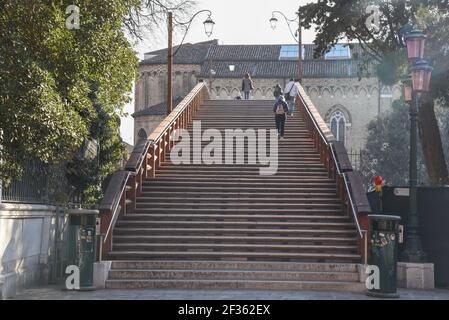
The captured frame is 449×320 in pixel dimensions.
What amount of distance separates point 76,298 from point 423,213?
7247 mm

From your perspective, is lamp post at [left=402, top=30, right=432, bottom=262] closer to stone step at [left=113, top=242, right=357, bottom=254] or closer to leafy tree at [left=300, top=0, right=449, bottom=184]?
stone step at [left=113, top=242, right=357, bottom=254]

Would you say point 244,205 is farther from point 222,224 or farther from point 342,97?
point 342,97

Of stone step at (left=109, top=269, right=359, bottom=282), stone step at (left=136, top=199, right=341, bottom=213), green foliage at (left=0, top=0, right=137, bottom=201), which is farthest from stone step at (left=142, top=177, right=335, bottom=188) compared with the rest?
green foliage at (left=0, top=0, right=137, bottom=201)

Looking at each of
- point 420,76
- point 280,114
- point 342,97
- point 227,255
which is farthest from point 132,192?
point 342,97

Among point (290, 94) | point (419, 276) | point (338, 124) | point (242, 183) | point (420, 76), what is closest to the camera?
point (419, 276)

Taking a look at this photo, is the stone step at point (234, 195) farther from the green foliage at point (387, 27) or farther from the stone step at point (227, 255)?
the green foliage at point (387, 27)

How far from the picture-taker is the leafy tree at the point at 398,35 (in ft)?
64.8

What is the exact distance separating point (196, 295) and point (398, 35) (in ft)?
40.0

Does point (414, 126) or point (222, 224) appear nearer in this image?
point (414, 126)

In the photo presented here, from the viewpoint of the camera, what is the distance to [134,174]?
54.4 ft

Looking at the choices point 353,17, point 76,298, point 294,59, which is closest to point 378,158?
point 294,59

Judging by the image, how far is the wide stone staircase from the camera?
1341 centimetres

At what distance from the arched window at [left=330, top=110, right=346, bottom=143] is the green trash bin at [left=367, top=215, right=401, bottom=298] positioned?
5044 cm
